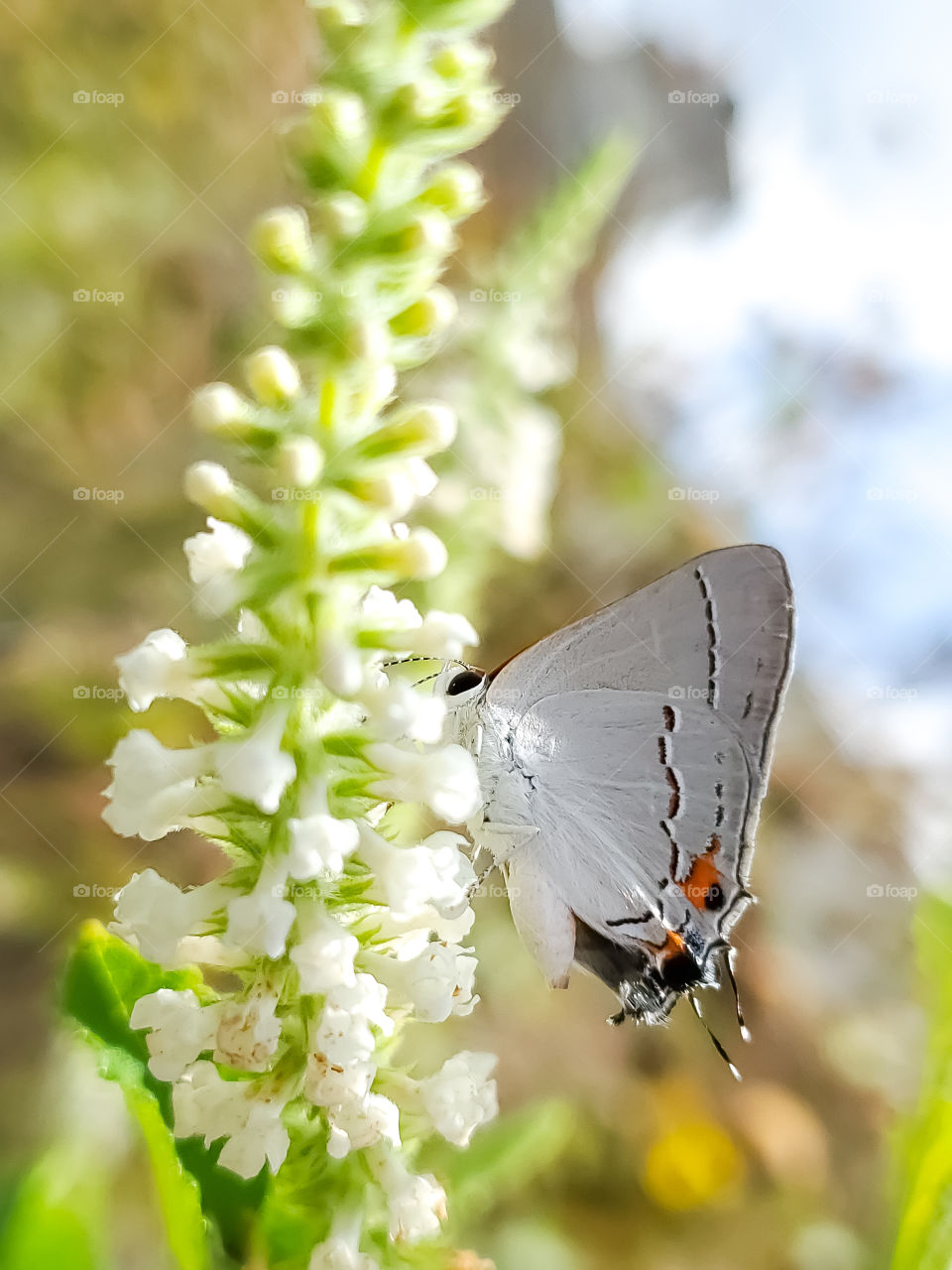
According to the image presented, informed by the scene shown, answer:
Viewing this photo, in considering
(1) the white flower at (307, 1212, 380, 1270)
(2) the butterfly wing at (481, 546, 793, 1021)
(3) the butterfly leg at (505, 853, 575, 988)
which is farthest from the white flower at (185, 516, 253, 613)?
(3) the butterfly leg at (505, 853, 575, 988)

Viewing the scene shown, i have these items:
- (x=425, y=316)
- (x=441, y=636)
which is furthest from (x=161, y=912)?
(x=425, y=316)

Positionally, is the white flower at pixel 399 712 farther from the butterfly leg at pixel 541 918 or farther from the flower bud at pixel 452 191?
the butterfly leg at pixel 541 918

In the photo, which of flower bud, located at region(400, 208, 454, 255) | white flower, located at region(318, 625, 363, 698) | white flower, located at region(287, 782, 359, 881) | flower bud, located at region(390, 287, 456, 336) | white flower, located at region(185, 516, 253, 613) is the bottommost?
white flower, located at region(287, 782, 359, 881)

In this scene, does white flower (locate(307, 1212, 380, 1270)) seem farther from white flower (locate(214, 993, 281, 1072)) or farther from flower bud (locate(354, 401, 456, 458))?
flower bud (locate(354, 401, 456, 458))

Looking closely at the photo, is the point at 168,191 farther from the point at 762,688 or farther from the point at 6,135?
the point at 762,688

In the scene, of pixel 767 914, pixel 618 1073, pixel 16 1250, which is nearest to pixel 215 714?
pixel 16 1250

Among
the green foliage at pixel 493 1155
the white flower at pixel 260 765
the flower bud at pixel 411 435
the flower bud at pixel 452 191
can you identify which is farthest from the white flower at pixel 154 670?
the green foliage at pixel 493 1155

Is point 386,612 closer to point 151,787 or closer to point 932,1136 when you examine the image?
point 151,787
